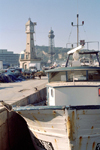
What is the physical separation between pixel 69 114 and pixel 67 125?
1.80 feet

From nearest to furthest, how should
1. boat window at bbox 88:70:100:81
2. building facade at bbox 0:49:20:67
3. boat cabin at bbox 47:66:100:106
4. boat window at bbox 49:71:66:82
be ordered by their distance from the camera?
boat cabin at bbox 47:66:100:106 < boat window at bbox 88:70:100:81 < boat window at bbox 49:71:66:82 < building facade at bbox 0:49:20:67

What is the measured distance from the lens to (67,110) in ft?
25.6

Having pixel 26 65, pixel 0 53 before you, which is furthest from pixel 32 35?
pixel 0 53

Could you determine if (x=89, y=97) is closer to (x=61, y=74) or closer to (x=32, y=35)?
(x=61, y=74)

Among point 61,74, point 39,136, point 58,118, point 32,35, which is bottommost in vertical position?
point 39,136

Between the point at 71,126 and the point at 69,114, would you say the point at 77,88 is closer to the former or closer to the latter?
the point at 69,114

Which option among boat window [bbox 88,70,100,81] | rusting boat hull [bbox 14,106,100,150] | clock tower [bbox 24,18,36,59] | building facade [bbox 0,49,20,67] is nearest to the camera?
rusting boat hull [bbox 14,106,100,150]

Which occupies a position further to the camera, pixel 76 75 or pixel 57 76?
pixel 57 76

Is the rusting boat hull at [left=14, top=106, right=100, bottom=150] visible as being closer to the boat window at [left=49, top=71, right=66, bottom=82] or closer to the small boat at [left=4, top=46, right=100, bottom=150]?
the small boat at [left=4, top=46, right=100, bottom=150]

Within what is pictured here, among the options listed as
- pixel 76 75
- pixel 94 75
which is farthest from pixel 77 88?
pixel 94 75

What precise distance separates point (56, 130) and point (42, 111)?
1.04 metres

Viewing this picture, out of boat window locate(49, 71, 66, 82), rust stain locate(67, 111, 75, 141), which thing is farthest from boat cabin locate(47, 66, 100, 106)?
rust stain locate(67, 111, 75, 141)

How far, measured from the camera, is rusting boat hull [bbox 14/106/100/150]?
26.0 ft

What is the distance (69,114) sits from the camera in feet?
25.8
